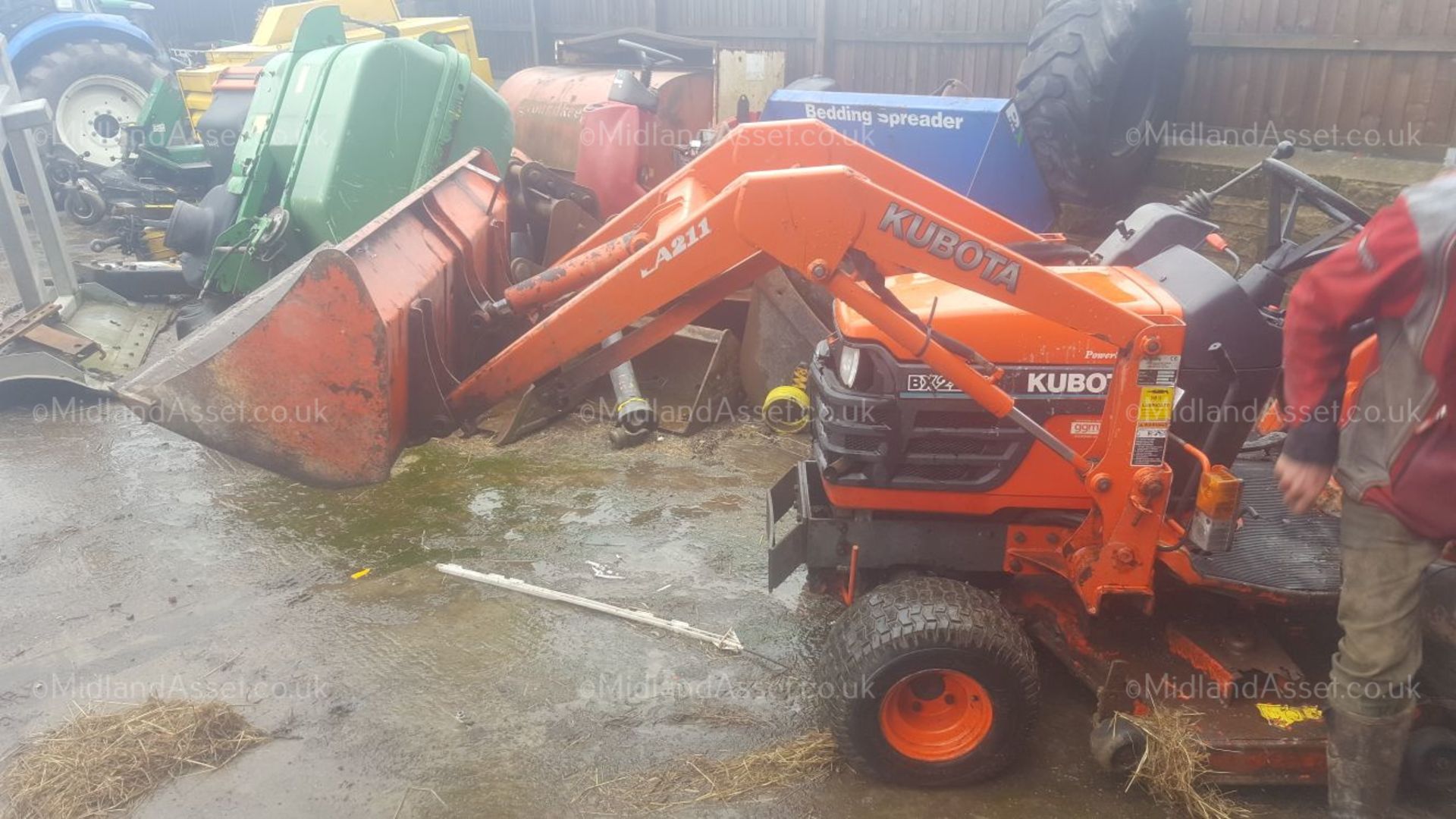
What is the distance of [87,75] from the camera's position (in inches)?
378

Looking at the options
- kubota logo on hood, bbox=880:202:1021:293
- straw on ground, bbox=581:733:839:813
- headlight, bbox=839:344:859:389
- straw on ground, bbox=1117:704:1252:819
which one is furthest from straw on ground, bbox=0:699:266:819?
straw on ground, bbox=1117:704:1252:819

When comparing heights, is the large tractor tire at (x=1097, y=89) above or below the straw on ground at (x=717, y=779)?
above

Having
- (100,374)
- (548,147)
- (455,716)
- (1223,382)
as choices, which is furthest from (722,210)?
(548,147)

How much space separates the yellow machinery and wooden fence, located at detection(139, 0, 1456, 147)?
2305mm

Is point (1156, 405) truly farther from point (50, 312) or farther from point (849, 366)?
point (50, 312)

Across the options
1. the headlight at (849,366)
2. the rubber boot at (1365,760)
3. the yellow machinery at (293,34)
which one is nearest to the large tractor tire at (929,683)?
the headlight at (849,366)

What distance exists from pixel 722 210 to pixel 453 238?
7.20 ft

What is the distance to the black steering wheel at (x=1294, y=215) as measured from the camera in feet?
9.08

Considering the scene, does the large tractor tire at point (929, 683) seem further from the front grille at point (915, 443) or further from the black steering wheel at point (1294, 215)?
the black steering wheel at point (1294, 215)

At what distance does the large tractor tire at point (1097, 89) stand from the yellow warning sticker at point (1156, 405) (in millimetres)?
3578

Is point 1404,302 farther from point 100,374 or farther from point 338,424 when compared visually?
point 100,374

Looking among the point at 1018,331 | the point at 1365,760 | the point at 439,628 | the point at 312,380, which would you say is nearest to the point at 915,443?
the point at 1018,331

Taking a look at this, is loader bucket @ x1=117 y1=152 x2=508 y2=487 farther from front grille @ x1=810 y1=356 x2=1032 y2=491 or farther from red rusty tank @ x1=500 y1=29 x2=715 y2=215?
red rusty tank @ x1=500 y1=29 x2=715 y2=215

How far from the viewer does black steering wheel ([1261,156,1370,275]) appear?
2.77m
